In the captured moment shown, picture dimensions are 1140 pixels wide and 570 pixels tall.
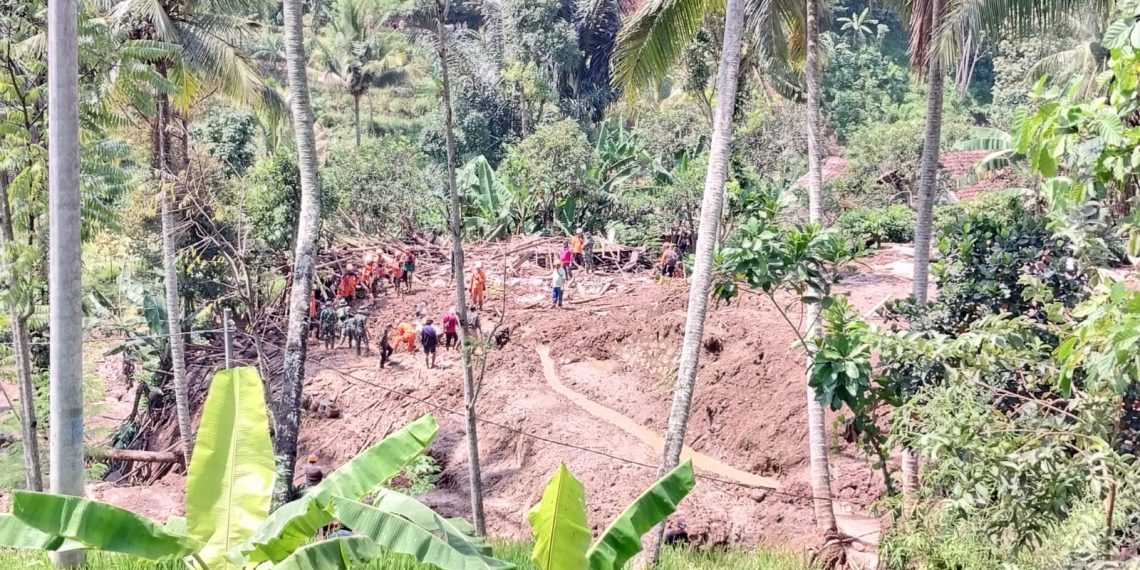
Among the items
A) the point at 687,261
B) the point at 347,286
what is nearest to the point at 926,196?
the point at 687,261

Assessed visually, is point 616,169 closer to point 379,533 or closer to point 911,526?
point 911,526

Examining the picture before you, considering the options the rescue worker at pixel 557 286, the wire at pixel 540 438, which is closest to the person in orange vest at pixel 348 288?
the wire at pixel 540 438

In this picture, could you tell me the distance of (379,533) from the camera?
5645mm

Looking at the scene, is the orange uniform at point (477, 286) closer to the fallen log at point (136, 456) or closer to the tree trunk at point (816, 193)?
the fallen log at point (136, 456)

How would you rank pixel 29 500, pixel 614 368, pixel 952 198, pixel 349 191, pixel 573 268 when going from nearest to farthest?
pixel 29 500 < pixel 614 368 < pixel 573 268 < pixel 349 191 < pixel 952 198

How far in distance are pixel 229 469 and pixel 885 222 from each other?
82.1ft

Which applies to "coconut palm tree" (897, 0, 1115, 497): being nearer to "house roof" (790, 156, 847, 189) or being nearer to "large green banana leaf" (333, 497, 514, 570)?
"large green banana leaf" (333, 497, 514, 570)

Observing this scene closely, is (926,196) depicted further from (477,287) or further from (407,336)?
(477,287)

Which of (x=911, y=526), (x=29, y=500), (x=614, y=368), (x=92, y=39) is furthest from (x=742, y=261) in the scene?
(x=614, y=368)

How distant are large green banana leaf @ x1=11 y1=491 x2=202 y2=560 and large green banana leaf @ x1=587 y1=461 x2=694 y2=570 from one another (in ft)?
8.18

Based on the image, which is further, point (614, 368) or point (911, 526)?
point (614, 368)

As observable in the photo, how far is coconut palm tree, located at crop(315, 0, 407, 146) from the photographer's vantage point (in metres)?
41.7

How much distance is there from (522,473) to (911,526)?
815cm

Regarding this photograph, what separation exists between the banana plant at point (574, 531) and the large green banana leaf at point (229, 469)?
5.78 feet
